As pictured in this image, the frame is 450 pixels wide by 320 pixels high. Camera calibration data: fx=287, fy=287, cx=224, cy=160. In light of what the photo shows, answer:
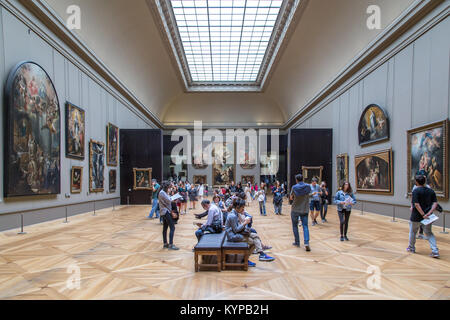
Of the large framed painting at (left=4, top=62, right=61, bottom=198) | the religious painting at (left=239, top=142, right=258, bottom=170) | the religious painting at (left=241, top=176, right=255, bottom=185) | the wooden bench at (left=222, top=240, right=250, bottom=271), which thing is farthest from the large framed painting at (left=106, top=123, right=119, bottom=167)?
the religious painting at (left=241, top=176, right=255, bottom=185)

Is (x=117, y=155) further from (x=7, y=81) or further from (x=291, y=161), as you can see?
(x=291, y=161)

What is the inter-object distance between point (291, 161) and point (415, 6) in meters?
11.2

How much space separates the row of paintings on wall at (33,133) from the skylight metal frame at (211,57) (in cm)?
822

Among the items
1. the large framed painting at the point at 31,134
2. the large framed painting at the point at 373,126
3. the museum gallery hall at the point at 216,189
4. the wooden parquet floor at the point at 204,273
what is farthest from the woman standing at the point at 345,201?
the large framed painting at the point at 31,134

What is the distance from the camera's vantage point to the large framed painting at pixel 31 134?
8.56 meters

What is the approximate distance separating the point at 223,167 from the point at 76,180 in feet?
67.6

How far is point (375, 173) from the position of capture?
13.3 meters

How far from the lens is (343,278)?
472 centimetres

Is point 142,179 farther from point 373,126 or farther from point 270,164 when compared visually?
point 270,164

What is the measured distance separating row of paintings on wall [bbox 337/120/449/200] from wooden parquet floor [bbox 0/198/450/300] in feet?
Result: 6.37

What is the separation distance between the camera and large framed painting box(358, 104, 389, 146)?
12641 millimetres

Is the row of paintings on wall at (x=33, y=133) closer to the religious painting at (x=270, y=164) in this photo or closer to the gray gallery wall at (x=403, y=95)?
the gray gallery wall at (x=403, y=95)

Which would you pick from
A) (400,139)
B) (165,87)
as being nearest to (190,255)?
(400,139)

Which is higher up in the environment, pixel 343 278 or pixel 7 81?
pixel 7 81
